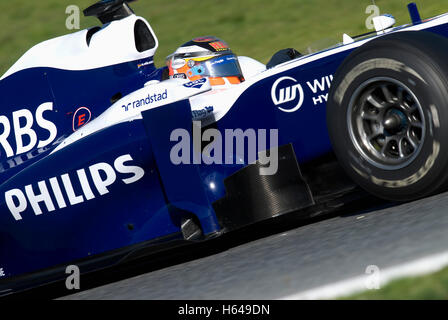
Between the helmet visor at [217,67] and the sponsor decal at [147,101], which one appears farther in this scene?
the helmet visor at [217,67]

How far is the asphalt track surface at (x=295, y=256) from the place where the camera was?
3006 millimetres

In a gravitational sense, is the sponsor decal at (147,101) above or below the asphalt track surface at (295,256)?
above

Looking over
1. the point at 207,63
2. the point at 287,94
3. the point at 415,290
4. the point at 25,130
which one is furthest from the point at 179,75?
the point at 415,290

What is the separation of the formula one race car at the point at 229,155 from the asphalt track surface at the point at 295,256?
0.53 ft

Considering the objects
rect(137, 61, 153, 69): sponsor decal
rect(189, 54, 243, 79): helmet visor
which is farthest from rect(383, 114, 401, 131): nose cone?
rect(137, 61, 153, 69): sponsor decal

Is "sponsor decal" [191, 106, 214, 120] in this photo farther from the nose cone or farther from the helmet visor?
the nose cone

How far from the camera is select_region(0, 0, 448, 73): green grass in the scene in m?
9.62

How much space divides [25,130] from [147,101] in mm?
1183

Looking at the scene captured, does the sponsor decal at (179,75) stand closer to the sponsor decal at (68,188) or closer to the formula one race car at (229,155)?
the formula one race car at (229,155)

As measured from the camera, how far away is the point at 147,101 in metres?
4.17

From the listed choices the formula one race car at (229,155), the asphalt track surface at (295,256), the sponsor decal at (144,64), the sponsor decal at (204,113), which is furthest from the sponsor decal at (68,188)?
the sponsor decal at (144,64)

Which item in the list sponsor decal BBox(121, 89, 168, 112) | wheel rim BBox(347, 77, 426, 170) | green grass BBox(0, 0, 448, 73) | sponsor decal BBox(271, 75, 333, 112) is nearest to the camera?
wheel rim BBox(347, 77, 426, 170)

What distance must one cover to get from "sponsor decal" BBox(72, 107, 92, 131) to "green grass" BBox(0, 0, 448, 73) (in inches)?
180

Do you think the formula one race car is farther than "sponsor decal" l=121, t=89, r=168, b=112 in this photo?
No
